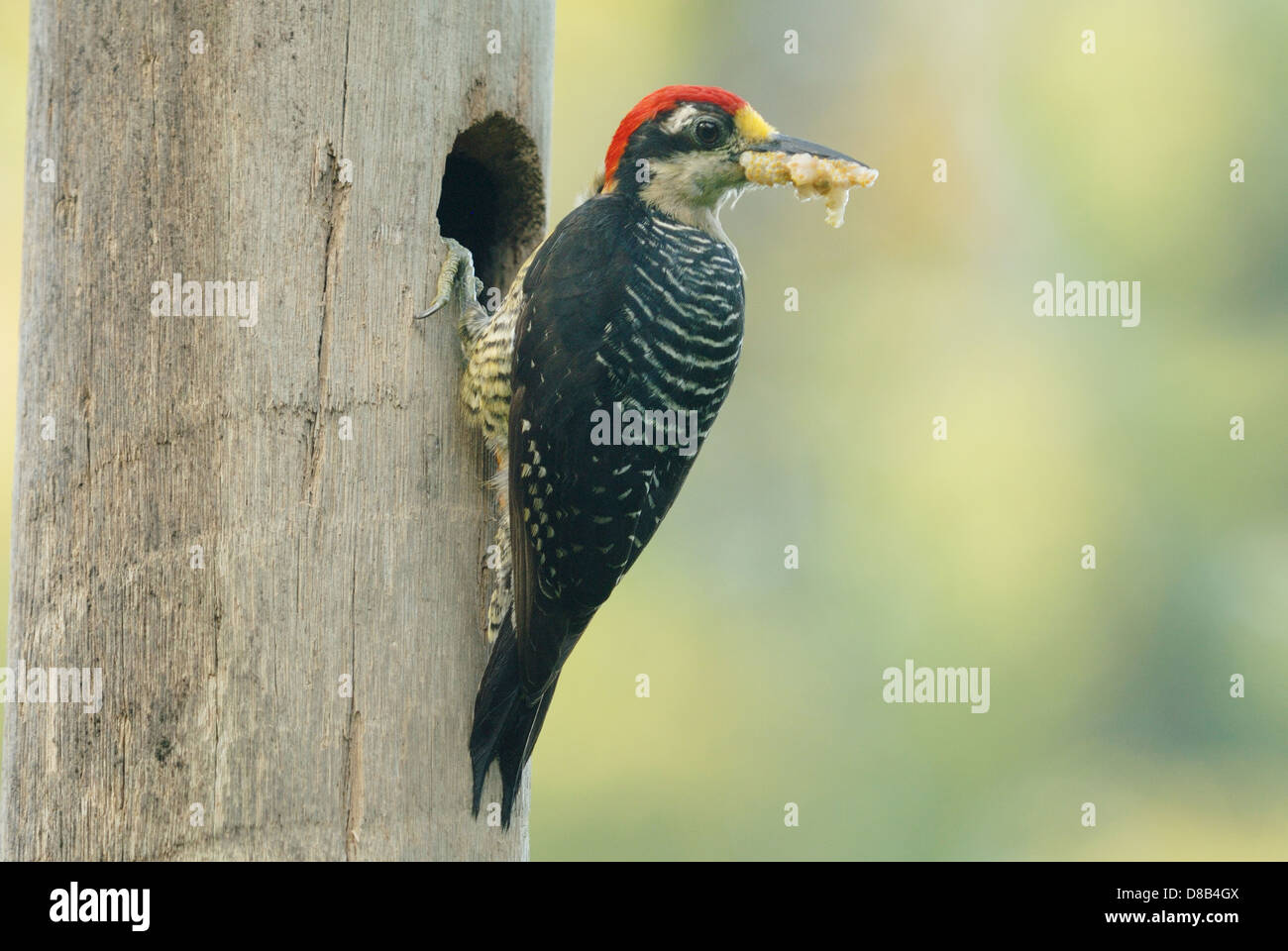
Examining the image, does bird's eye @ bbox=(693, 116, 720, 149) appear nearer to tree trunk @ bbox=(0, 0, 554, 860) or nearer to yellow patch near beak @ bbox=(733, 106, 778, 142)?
yellow patch near beak @ bbox=(733, 106, 778, 142)

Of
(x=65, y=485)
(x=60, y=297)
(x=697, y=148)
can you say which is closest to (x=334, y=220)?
(x=60, y=297)

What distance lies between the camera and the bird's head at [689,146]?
3443 mm

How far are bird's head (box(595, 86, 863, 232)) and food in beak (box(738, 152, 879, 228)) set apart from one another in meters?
0.03

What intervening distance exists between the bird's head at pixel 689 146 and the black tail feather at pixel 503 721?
4.03 feet

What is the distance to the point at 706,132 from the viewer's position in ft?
11.3

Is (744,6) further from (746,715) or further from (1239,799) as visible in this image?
(1239,799)

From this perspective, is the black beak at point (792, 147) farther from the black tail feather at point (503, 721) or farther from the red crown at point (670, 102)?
the black tail feather at point (503, 721)

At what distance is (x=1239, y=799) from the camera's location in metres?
7.07

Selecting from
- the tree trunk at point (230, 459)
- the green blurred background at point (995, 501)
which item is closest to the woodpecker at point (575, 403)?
the tree trunk at point (230, 459)

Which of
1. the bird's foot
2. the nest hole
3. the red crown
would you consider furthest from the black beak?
the bird's foot

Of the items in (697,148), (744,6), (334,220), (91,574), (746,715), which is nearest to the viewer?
(91,574)

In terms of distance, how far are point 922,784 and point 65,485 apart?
5.23 m

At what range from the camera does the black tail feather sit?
303 cm

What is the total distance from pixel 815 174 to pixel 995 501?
165 inches
